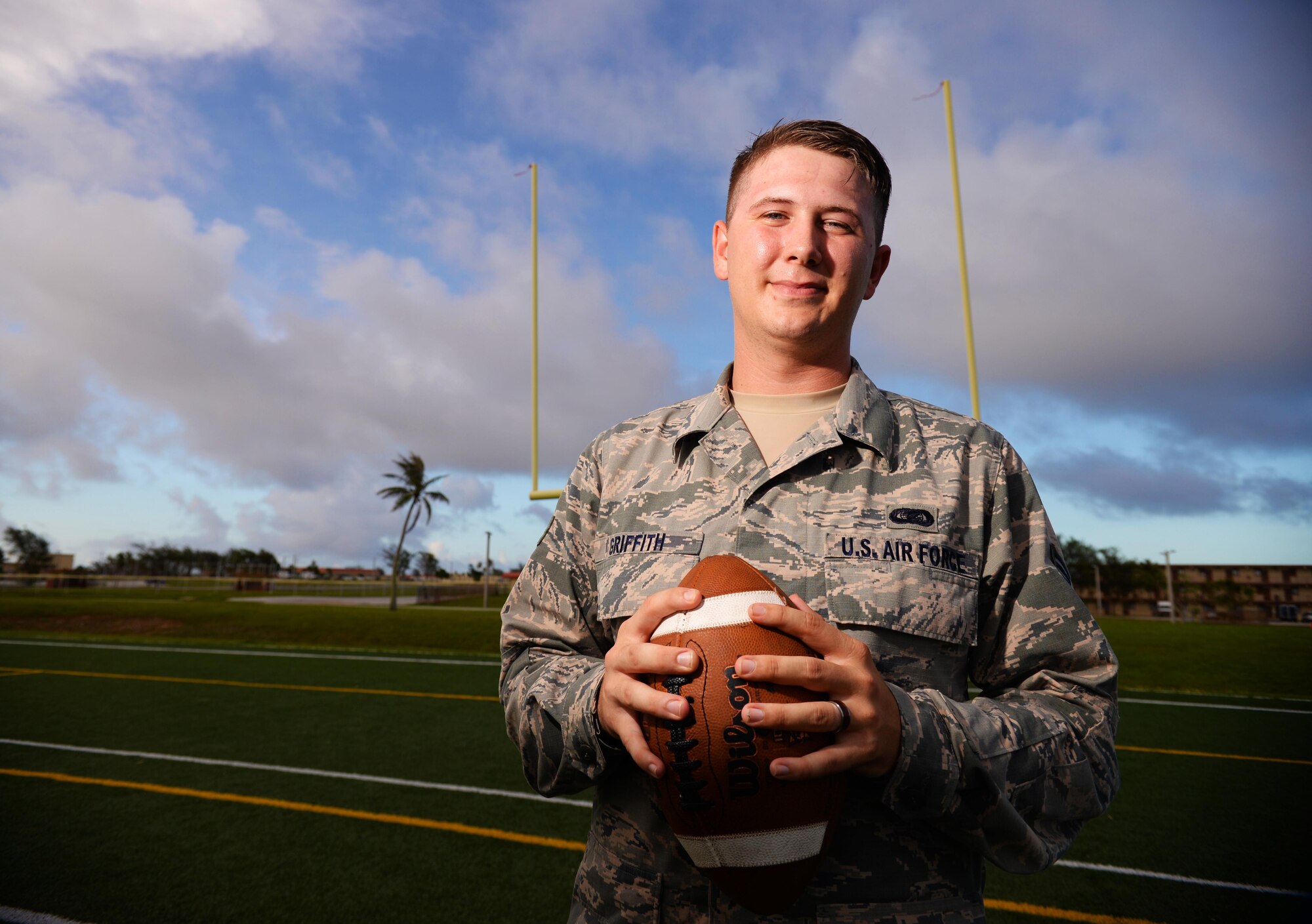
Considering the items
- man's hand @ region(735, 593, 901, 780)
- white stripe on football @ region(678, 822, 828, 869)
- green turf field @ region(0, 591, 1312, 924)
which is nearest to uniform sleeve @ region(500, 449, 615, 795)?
white stripe on football @ region(678, 822, 828, 869)

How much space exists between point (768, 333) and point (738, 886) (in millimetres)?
981

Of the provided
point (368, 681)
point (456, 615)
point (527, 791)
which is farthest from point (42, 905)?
point (456, 615)

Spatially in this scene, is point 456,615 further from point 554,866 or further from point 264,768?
point 554,866

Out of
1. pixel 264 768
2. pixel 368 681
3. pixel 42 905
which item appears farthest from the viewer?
pixel 368 681

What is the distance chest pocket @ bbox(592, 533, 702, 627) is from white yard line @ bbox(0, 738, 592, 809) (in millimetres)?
3920

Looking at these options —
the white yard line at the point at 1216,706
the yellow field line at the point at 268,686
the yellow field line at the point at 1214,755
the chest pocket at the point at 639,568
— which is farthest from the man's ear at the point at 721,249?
the white yard line at the point at 1216,706

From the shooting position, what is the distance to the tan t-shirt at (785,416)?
1.60 meters

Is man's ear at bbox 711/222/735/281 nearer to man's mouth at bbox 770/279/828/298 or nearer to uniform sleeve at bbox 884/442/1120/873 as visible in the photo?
man's mouth at bbox 770/279/828/298

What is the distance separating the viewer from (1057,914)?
3.73m

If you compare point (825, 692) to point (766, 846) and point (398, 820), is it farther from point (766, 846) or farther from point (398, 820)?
point (398, 820)

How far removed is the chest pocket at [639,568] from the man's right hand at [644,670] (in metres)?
0.28

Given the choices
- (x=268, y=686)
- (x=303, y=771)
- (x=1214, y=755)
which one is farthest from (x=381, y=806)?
(x=1214, y=755)

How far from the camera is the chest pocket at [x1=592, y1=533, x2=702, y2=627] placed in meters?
1.45

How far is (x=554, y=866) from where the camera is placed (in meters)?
4.20
